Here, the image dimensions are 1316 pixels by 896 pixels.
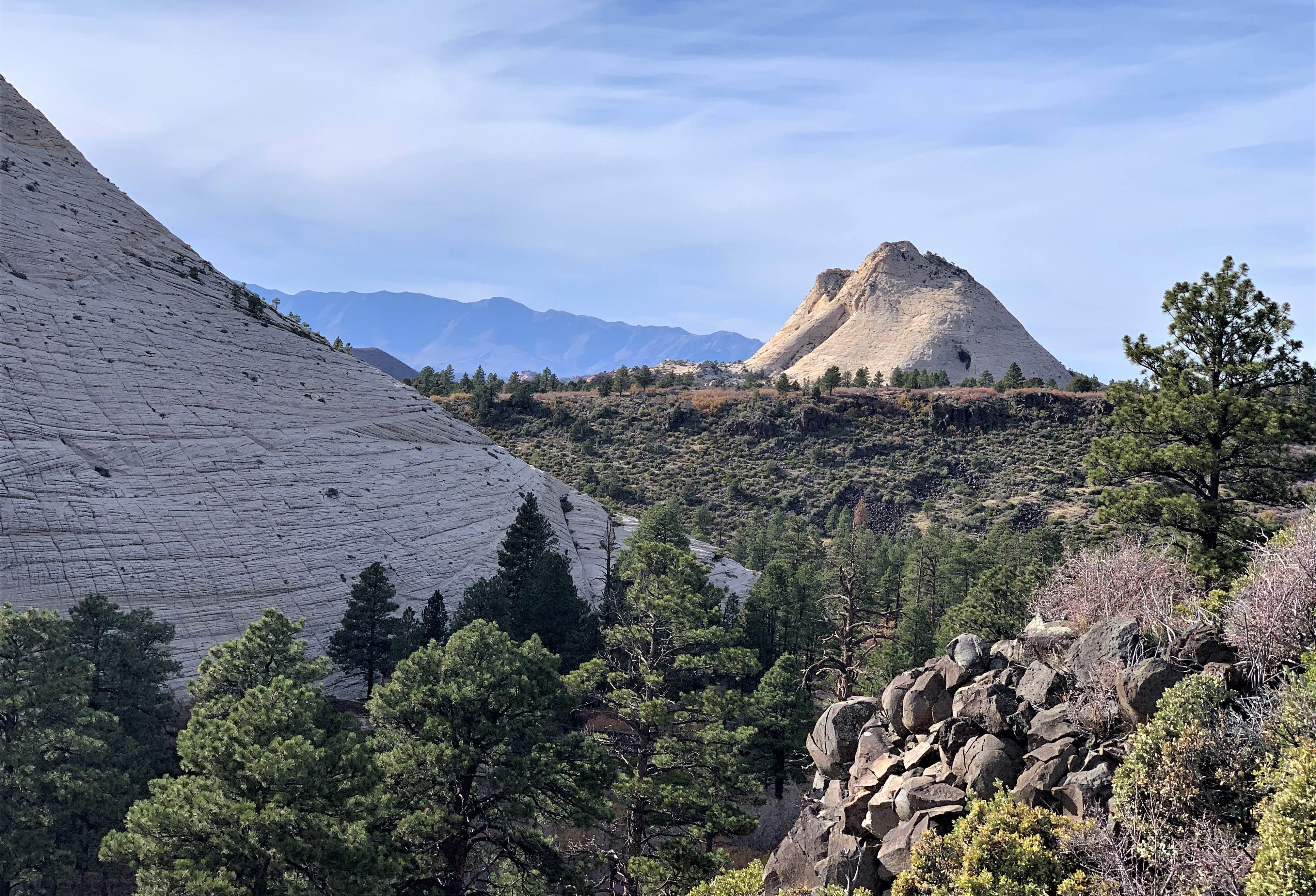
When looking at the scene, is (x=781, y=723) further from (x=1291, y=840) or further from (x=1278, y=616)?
(x=1291, y=840)

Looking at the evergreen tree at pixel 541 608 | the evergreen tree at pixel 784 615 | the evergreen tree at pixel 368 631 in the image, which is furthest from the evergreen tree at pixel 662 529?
the evergreen tree at pixel 368 631

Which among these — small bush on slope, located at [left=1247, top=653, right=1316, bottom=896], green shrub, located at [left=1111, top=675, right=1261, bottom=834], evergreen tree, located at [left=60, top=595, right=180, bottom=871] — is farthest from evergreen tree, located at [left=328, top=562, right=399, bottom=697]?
small bush on slope, located at [left=1247, top=653, right=1316, bottom=896]

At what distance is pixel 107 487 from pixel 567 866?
31.5m

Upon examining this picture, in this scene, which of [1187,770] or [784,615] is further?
[784,615]

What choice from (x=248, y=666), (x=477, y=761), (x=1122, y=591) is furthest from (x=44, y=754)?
(x=1122, y=591)

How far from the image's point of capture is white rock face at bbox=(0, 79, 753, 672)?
Answer: 37.6m

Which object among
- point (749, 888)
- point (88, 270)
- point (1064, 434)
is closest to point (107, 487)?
point (88, 270)

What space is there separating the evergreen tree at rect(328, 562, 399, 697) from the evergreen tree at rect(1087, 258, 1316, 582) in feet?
90.7

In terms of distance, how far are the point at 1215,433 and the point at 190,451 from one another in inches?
1751

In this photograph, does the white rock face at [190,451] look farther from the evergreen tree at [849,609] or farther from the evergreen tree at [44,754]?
the evergreen tree at [849,609]

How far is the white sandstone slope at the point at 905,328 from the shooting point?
140875mm

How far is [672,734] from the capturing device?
22.8 meters

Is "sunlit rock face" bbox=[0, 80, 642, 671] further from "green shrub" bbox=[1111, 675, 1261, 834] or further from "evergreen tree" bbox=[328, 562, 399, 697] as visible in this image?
"green shrub" bbox=[1111, 675, 1261, 834]

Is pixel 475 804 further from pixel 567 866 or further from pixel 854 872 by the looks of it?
pixel 854 872
